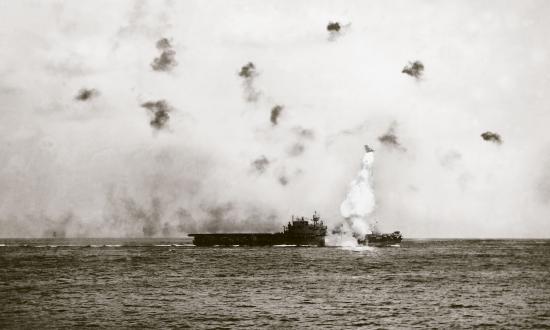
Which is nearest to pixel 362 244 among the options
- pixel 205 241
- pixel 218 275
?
pixel 205 241

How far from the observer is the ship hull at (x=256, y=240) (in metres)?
176

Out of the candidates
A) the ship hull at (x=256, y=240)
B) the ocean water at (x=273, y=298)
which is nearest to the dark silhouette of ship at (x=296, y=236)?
the ship hull at (x=256, y=240)

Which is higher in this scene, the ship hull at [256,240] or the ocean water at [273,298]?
the ship hull at [256,240]

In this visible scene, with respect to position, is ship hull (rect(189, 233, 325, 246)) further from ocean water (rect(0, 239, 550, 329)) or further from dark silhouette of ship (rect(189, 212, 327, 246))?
ocean water (rect(0, 239, 550, 329))

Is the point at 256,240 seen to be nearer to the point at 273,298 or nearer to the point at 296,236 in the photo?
the point at 296,236

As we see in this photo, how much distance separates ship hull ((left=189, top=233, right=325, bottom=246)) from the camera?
577 feet

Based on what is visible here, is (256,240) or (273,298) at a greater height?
(256,240)

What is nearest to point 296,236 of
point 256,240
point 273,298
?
point 256,240

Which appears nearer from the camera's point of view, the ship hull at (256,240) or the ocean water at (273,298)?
the ocean water at (273,298)

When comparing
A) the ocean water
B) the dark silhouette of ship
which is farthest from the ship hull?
the ocean water

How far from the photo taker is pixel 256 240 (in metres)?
193

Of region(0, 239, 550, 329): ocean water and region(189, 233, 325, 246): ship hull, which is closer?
region(0, 239, 550, 329): ocean water

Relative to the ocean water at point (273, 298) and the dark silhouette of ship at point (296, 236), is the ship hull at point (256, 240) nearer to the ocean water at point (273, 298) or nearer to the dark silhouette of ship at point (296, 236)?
the dark silhouette of ship at point (296, 236)

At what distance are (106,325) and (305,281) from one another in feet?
119
